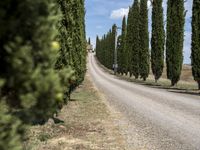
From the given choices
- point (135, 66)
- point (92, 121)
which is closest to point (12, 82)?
point (92, 121)

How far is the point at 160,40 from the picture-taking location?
4988 cm

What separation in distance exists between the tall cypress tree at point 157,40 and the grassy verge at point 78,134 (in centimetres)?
3194

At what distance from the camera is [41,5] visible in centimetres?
288

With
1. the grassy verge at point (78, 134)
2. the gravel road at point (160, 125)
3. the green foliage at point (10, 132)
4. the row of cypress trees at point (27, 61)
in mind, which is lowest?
the gravel road at point (160, 125)

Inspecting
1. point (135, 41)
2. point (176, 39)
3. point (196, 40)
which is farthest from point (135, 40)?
point (196, 40)

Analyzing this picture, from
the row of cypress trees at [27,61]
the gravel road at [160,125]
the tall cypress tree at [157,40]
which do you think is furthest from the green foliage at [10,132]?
the tall cypress tree at [157,40]

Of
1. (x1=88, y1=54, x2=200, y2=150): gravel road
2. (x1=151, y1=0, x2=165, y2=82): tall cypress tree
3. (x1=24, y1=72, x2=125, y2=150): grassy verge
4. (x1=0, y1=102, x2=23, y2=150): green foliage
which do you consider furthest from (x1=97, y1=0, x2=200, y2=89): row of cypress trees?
(x1=0, y1=102, x2=23, y2=150): green foliage

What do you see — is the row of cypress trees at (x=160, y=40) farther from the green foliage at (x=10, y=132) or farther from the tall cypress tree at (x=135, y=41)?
the green foliage at (x=10, y=132)

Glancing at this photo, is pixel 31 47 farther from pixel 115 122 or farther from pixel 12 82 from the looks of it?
pixel 115 122

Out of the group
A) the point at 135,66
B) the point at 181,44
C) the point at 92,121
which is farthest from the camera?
the point at 135,66

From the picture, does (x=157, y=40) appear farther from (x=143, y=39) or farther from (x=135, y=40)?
(x=135, y=40)

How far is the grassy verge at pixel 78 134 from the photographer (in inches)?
415

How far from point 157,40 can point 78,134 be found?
3865cm

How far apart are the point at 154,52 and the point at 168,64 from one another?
664cm
